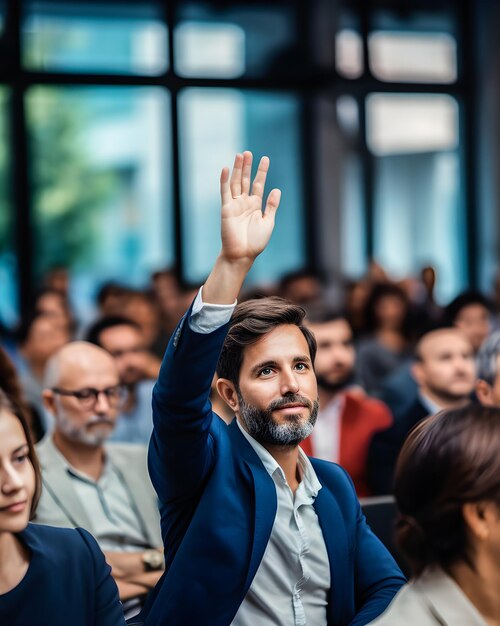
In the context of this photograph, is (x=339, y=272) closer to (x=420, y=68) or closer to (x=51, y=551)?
(x=420, y=68)

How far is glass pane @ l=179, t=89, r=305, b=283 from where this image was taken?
10.5 metres

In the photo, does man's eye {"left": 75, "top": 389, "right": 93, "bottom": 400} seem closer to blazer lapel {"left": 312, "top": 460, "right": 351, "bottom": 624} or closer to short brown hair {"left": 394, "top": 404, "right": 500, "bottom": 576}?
blazer lapel {"left": 312, "top": 460, "right": 351, "bottom": 624}

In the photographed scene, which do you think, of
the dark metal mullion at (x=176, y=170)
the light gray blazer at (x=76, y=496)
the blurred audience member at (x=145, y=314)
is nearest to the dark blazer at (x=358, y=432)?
the light gray blazer at (x=76, y=496)

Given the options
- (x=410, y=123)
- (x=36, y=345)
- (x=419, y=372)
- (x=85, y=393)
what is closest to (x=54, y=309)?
(x=36, y=345)

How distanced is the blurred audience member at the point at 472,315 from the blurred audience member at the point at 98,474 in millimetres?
3025

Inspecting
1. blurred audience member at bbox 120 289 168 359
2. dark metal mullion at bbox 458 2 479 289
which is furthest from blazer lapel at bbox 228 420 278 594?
dark metal mullion at bbox 458 2 479 289

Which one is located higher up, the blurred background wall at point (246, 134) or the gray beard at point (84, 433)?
the blurred background wall at point (246, 134)

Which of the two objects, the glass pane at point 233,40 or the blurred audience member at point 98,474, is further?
the glass pane at point 233,40

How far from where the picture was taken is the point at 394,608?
1.77 m

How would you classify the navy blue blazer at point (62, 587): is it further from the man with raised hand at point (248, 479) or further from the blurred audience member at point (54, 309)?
the blurred audience member at point (54, 309)

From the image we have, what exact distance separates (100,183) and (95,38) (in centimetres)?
141

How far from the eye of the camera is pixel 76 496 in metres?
3.30

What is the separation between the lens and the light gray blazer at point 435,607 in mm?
1726

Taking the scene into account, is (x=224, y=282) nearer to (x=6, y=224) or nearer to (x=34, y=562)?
(x=34, y=562)
